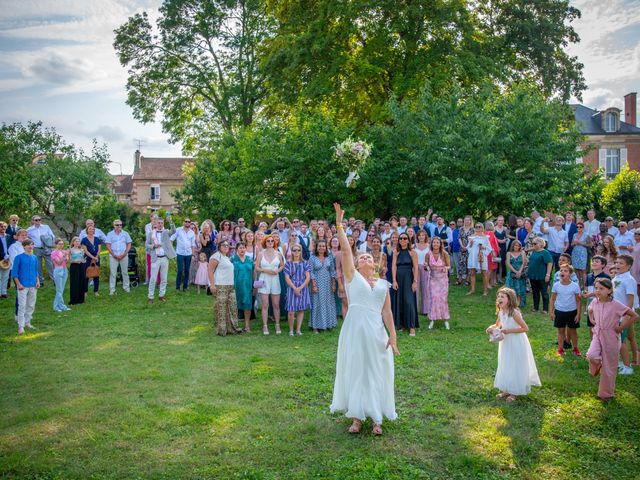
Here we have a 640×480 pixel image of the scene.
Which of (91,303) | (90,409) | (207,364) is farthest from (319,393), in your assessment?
(91,303)

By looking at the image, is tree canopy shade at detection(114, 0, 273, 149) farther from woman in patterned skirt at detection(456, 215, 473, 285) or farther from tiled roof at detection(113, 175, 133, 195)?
tiled roof at detection(113, 175, 133, 195)

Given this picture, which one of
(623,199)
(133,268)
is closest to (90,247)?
(133,268)

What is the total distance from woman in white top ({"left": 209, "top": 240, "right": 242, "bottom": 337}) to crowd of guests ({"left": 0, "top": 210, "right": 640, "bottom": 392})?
21 millimetres

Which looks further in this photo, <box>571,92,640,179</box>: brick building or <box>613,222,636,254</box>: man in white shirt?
<box>571,92,640,179</box>: brick building

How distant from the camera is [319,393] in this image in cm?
762

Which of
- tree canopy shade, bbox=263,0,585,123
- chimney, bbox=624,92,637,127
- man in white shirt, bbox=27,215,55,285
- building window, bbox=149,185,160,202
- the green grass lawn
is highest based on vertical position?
chimney, bbox=624,92,637,127

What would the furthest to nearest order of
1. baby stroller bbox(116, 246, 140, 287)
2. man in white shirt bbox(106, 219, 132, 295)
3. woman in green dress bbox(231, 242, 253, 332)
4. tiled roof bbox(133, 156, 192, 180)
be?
tiled roof bbox(133, 156, 192, 180) → baby stroller bbox(116, 246, 140, 287) → man in white shirt bbox(106, 219, 132, 295) → woman in green dress bbox(231, 242, 253, 332)

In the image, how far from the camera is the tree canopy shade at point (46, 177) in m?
26.2

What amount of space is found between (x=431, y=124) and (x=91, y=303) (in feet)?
42.2

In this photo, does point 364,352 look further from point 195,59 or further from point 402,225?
point 195,59

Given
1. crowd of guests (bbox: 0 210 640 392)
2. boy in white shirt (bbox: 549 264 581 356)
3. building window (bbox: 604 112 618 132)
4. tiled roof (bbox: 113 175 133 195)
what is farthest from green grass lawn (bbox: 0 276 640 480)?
tiled roof (bbox: 113 175 133 195)

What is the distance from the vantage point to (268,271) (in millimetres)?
11625

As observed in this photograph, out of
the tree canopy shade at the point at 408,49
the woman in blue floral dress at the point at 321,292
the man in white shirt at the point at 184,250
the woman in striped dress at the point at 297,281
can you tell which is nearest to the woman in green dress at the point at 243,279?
the woman in striped dress at the point at 297,281

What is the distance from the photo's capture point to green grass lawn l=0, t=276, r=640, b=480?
545cm
